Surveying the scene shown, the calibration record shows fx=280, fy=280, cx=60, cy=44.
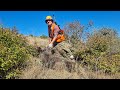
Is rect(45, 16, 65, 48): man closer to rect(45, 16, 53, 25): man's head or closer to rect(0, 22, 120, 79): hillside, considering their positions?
rect(45, 16, 53, 25): man's head

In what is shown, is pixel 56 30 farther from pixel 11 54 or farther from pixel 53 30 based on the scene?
pixel 11 54

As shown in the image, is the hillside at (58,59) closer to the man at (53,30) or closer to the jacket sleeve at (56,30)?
the man at (53,30)

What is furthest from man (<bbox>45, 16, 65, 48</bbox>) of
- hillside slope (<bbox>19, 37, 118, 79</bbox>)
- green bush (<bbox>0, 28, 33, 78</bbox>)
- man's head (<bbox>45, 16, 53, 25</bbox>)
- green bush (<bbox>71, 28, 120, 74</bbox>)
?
green bush (<bbox>71, 28, 120, 74</bbox>)

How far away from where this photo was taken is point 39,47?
9742mm

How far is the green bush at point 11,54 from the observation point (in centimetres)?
738

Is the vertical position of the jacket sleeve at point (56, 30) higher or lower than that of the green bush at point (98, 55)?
higher

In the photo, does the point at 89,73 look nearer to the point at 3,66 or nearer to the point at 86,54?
the point at 86,54

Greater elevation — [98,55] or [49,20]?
[49,20]

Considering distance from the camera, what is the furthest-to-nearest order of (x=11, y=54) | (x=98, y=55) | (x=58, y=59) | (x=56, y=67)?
(x=98, y=55) → (x=58, y=59) → (x=56, y=67) → (x=11, y=54)

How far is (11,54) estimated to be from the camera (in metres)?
7.60

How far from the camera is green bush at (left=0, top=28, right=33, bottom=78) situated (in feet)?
24.2

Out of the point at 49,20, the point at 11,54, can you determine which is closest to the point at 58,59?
the point at 49,20

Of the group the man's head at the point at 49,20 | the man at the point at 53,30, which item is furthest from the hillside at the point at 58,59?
the man's head at the point at 49,20
